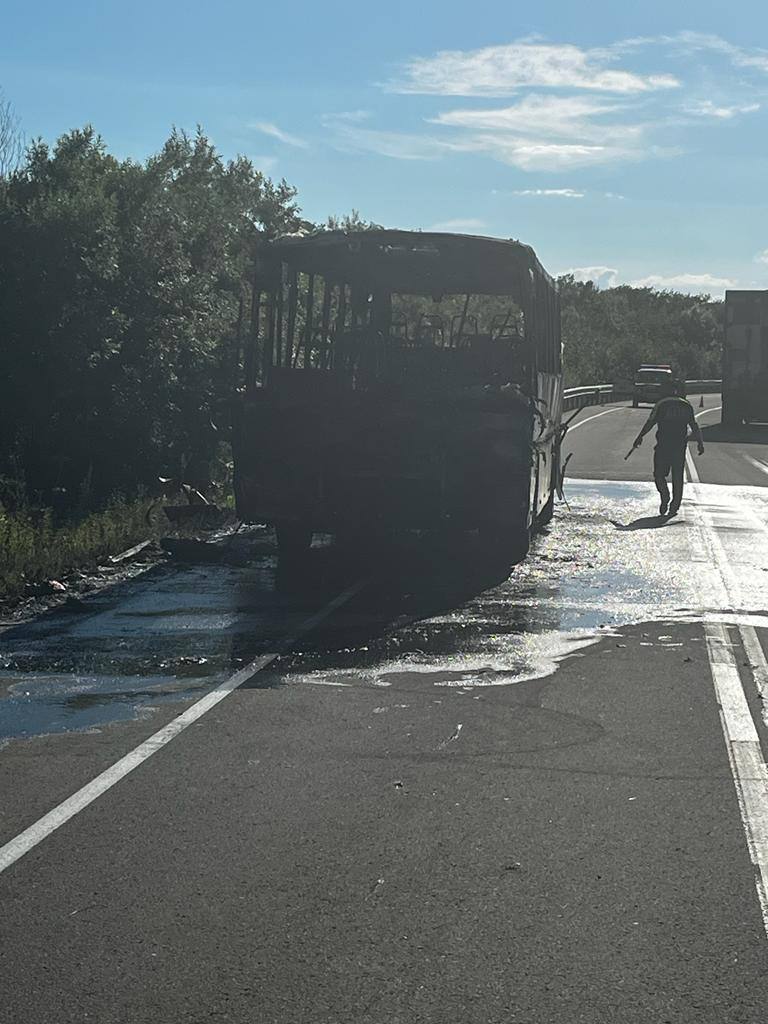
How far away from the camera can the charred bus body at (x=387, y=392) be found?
1505 centimetres

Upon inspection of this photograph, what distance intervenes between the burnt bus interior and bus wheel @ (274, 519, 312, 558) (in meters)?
1.49

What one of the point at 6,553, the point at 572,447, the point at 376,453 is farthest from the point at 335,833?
the point at 572,447

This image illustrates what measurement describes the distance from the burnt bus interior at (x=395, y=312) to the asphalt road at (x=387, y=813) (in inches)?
129

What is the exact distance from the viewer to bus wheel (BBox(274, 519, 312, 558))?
15.7 meters

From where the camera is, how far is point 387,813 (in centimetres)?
653

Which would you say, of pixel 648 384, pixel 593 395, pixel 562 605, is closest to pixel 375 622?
pixel 562 605

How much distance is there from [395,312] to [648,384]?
165 ft

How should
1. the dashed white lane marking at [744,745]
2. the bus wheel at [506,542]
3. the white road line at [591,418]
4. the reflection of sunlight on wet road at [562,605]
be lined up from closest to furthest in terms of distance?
the dashed white lane marking at [744,745] < the reflection of sunlight on wet road at [562,605] < the bus wheel at [506,542] < the white road line at [591,418]

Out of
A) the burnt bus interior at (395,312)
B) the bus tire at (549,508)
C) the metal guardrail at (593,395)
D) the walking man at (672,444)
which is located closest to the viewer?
the burnt bus interior at (395,312)

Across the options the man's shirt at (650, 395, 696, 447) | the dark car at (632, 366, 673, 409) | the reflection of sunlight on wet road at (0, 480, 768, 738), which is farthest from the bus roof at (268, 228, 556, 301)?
the dark car at (632, 366, 673, 409)

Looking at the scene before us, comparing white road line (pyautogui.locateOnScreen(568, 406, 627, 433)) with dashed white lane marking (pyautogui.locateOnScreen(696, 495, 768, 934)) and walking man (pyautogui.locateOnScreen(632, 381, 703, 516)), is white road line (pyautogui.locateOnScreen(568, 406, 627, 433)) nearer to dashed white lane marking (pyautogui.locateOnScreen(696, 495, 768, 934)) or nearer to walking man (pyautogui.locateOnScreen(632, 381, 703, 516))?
walking man (pyautogui.locateOnScreen(632, 381, 703, 516))

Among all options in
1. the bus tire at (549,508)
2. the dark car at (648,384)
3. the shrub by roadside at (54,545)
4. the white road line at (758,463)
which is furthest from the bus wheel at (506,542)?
the dark car at (648,384)

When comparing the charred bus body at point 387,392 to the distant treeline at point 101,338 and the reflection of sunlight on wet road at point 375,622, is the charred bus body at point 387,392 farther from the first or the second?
the distant treeline at point 101,338

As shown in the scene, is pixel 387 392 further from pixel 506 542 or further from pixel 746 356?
pixel 746 356
